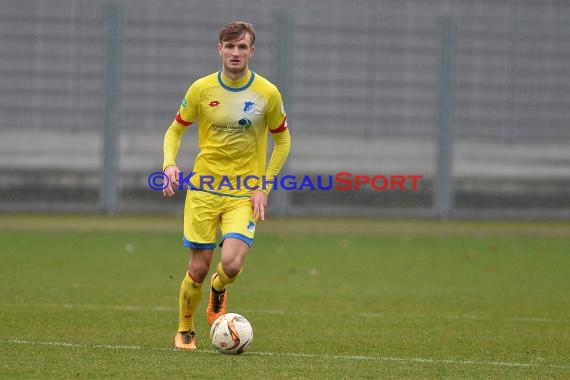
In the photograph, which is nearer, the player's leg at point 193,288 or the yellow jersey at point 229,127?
the player's leg at point 193,288

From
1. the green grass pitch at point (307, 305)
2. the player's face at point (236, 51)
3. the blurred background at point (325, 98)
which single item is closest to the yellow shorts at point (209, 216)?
the green grass pitch at point (307, 305)

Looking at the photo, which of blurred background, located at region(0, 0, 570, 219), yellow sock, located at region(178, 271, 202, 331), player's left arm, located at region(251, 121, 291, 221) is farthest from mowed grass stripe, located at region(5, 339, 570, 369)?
blurred background, located at region(0, 0, 570, 219)

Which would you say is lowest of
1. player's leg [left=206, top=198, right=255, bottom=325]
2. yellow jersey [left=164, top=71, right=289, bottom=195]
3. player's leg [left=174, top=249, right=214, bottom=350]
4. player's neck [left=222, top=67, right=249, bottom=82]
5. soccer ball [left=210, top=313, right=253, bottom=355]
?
soccer ball [left=210, top=313, right=253, bottom=355]

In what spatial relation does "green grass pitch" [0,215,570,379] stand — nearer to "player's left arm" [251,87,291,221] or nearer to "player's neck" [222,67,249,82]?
"player's left arm" [251,87,291,221]

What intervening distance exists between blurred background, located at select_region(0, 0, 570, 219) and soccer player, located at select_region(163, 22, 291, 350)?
42.5 ft

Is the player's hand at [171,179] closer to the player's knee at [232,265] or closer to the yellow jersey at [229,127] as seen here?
the yellow jersey at [229,127]

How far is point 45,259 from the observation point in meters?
14.0

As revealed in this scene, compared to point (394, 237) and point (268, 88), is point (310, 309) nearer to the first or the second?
point (268, 88)

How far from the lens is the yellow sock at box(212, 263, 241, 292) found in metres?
8.45

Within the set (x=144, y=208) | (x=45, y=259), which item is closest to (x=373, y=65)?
(x=144, y=208)

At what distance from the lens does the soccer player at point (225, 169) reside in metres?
8.41

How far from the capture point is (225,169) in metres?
8.52

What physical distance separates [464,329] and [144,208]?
12801 millimetres

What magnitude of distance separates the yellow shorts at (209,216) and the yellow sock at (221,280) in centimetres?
18
